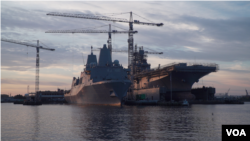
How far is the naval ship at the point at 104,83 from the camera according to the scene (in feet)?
195

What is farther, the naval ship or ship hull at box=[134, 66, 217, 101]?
ship hull at box=[134, 66, 217, 101]

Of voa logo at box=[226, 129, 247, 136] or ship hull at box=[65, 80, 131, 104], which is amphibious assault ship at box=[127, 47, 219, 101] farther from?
voa logo at box=[226, 129, 247, 136]

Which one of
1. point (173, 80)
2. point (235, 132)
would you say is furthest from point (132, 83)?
point (235, 132)

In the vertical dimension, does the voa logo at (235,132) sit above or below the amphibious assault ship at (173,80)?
below

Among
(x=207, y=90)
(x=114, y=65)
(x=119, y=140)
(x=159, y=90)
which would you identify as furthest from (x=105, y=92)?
(x=119, y=140)

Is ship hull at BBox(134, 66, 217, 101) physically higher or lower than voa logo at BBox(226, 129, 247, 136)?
higher

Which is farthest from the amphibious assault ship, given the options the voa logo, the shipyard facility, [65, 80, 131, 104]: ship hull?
the voa logo

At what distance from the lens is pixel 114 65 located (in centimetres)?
7225

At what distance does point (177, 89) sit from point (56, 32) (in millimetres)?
49922

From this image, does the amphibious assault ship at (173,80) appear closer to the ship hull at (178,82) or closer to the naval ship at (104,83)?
the ship hull at (178,82)

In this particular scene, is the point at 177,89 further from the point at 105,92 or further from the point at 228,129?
the point at 228,129

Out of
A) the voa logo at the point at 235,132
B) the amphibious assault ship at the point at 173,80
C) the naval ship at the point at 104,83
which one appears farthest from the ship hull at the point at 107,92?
the voa logo at the point at 235,132

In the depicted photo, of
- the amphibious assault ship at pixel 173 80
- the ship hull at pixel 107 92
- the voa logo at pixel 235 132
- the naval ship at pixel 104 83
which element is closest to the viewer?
the voa logo at pixel 235 132

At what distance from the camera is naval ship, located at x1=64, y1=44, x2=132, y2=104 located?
195 ft
